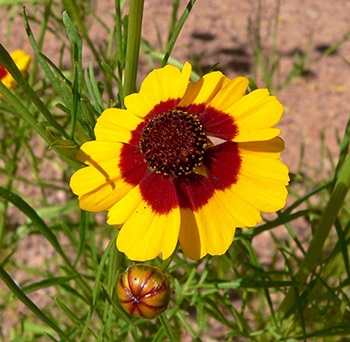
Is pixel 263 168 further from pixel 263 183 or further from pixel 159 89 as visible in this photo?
pixel 159 89

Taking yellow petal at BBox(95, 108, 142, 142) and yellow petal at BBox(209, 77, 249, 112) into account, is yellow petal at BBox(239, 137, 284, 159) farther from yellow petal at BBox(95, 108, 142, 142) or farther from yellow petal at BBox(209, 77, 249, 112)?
yellow petal at BBox(95, 108, 142, 142)

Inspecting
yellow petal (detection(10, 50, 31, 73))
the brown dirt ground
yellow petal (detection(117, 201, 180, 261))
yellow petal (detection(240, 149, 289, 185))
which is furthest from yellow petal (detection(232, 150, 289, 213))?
the brown dirt ground

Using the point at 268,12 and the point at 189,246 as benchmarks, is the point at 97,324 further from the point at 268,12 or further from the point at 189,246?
the point at 268,12

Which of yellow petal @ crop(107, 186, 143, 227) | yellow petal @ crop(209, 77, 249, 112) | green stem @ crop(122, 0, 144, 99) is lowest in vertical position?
yellow petal @ crop(107, 186, 143, 227)

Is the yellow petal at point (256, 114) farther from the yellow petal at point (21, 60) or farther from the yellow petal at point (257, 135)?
the yellow petal at point (21, 60)

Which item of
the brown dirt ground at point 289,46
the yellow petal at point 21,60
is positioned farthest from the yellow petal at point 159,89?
the brown dirt ground at point 289,46

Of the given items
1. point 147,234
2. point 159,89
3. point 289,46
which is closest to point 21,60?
point 159,89
